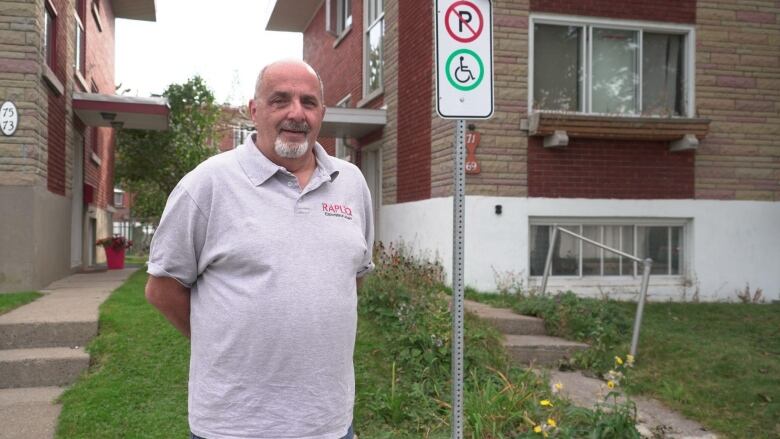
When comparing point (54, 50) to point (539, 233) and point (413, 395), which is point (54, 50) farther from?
point (413, 395)

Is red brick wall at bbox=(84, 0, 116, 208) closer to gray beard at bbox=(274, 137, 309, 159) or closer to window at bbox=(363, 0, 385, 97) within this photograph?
window at bbox=(363, 0, 385, 97)

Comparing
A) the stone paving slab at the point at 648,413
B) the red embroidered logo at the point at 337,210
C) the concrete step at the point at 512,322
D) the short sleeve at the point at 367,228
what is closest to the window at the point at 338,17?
the concrete step at the point at 512,322

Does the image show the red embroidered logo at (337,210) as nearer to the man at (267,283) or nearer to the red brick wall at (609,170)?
the man at (267,283)

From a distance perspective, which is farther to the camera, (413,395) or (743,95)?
(743,95)

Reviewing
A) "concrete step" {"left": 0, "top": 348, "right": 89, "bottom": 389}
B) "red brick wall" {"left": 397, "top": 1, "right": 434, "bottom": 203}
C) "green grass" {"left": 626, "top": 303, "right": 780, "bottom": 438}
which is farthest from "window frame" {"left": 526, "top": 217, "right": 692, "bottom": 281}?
"concrete step" {"left": 0, "top": 348, "right": 89, "bottom": 389}

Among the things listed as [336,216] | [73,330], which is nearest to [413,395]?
[336,216]

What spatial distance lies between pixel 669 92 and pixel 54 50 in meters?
8.79

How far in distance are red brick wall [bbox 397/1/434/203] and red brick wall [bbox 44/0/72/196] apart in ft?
16.4

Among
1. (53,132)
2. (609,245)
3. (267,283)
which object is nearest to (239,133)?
(53,132)

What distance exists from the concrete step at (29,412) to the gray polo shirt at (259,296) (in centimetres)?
284

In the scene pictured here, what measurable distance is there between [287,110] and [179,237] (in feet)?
1.82

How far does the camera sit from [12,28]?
8.71 metres

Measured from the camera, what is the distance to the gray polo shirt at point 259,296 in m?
2.27

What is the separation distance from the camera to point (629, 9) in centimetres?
960
